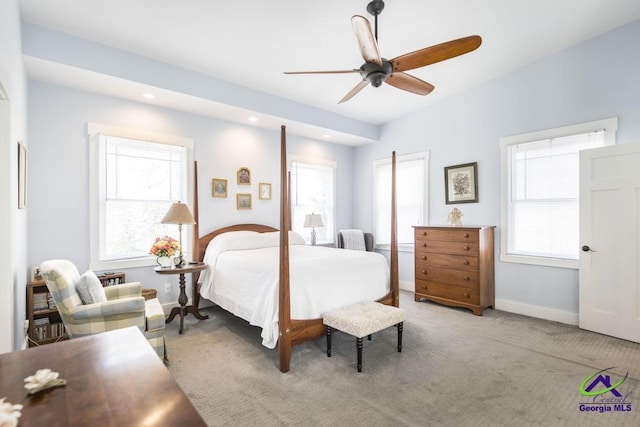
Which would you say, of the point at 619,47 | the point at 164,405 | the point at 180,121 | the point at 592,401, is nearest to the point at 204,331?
the point at 180,121

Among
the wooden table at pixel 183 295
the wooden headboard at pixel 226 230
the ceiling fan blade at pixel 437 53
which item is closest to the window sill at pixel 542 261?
the ceiling fan blade at pixel 437 53

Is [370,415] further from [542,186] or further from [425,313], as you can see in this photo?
[542,186]

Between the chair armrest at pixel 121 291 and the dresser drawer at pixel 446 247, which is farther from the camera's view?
the dresser drawer at pixel 446 247

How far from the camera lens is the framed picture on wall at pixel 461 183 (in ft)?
15.2

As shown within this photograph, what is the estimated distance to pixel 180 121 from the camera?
434 centimetres

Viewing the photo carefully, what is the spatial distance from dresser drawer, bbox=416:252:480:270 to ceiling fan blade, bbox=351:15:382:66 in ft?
9.35

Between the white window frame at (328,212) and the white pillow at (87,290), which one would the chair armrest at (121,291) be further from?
the white window frame at (328,212)

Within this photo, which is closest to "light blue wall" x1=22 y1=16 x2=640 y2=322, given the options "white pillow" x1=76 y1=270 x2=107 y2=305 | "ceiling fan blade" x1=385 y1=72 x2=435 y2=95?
"white pillow" x1=76 y1=270 x2=107 y2=305

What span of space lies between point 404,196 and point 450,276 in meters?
1.72

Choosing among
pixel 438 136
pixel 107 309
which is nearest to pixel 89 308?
pixel 107 309

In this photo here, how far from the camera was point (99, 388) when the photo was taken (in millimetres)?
896

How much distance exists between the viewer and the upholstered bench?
2613 millimetres

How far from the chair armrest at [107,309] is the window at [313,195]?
10.5ft

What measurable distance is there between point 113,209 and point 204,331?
1.82 meters
